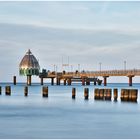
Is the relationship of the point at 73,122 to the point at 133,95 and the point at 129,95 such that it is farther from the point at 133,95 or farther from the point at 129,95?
the point at 129,95

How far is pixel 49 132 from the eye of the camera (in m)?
40.2

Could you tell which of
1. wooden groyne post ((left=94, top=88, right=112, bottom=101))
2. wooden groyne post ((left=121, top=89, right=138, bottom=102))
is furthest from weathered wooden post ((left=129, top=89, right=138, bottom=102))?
wooden groyne post ((left=94, top=88, right=112, bottom=101))

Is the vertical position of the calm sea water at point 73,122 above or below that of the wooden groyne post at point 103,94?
below

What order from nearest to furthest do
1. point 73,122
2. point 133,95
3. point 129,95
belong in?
1. point 73,122
2. point 133,95
3. point 129,95

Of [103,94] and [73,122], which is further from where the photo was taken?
[103,94]

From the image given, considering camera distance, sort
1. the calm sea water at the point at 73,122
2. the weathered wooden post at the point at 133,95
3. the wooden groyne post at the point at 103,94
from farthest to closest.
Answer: the wooden groyne post at the point at 103,94, the weathered wooden post at the point at 133,95, the calm sea water at the point at 73,122

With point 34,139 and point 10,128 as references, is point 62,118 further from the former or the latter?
point 34,139

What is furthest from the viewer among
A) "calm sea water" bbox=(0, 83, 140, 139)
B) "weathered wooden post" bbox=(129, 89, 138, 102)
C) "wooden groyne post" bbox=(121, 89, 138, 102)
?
"wooden groyne post" bbox=(121, 89, 138, 102)

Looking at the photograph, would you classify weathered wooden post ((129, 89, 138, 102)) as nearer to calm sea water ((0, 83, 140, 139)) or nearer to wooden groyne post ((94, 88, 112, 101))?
calm sea water ((0, 83, 140, 139))

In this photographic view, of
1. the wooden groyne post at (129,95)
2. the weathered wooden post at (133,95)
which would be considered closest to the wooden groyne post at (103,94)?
the wooden groyne post at (129,95)

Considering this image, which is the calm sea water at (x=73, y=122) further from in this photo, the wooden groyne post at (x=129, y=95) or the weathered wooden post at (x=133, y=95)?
the wooden groyne post at (x=129, y=95)

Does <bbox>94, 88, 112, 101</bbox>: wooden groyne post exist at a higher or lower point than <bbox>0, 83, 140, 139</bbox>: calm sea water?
higher

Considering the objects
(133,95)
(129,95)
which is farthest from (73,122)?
(129,95)

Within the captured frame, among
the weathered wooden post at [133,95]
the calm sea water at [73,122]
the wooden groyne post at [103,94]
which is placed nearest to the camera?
the calm sea water at [73,122]
